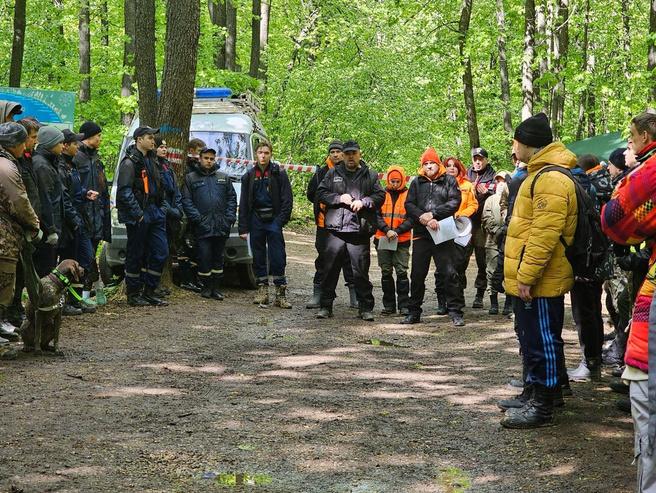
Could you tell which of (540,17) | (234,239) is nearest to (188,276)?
(234,239)

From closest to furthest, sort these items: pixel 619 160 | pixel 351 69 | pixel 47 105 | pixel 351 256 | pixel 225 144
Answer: pixel 619 160 < pixel 351 256 < pixel 225 144 < pixel 47 105 < pixel 351 69

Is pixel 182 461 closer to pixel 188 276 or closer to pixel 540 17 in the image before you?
pixel 188 276

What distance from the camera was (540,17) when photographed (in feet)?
82.1

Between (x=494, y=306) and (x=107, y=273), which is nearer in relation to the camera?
(x=494, y=306)

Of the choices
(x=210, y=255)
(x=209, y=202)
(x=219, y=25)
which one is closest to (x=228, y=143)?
(x=209, y=202)

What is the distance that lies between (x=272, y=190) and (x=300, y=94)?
17806 millimetres

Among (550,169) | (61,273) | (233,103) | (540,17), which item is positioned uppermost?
(540,17)

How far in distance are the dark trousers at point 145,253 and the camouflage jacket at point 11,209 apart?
3.78m

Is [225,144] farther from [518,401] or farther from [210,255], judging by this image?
[518,401]

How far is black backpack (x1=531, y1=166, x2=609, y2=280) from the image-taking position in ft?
21.6

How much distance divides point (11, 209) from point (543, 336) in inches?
185

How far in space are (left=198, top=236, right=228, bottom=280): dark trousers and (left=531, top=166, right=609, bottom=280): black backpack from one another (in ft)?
24.8

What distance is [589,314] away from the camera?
319 inches

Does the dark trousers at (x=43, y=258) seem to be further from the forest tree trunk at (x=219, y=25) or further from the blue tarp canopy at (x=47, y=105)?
the forest tree trunk at (x=219, y=25)
